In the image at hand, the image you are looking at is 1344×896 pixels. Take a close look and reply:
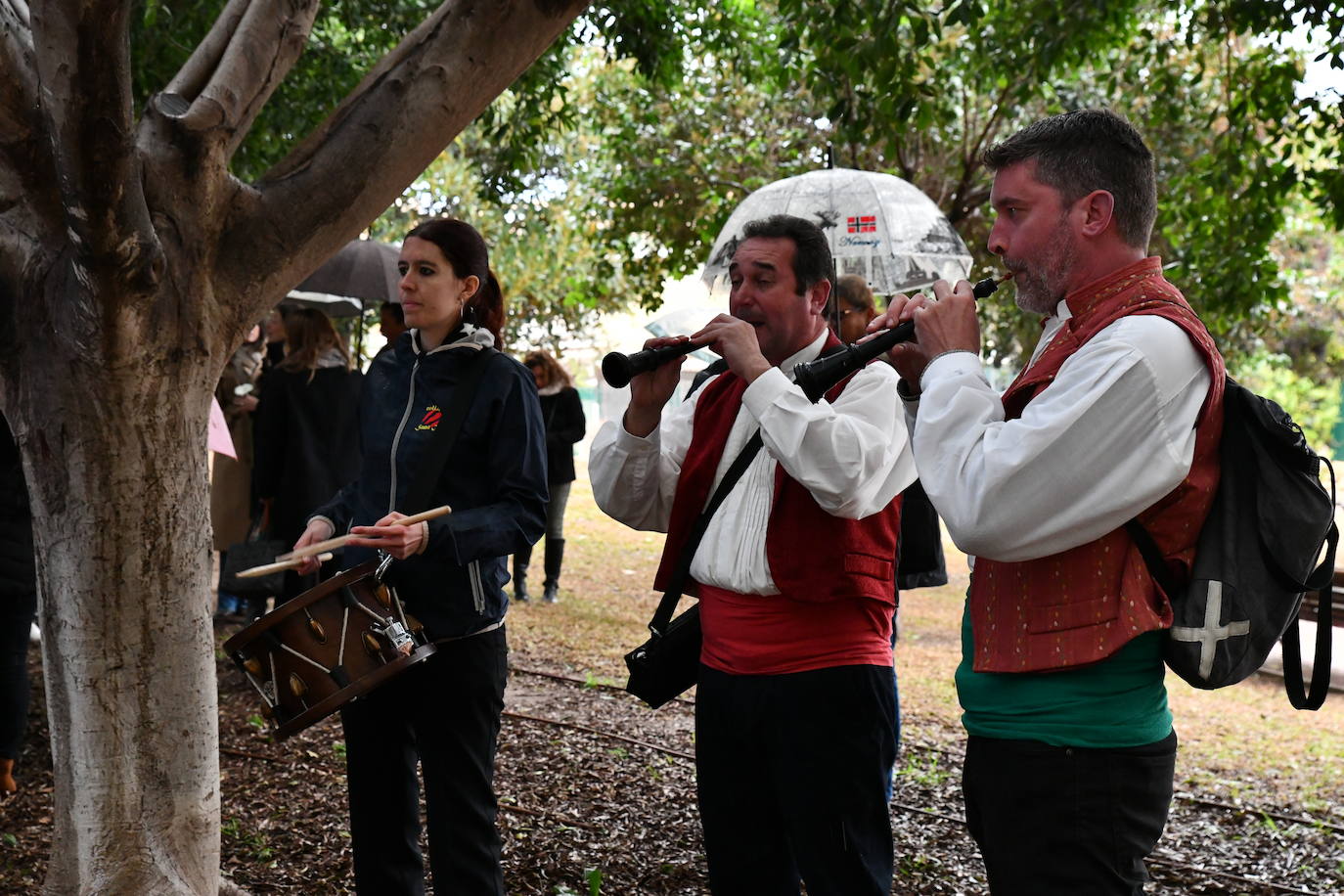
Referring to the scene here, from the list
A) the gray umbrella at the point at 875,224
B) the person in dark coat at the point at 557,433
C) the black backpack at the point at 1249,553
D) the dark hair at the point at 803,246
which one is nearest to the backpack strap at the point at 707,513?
the dark hair at the point at 803,246

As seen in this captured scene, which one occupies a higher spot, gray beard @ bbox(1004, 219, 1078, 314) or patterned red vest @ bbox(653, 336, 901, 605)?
gray beard @ bbox(1004, 219, 1078, 314)

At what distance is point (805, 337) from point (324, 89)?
620cm

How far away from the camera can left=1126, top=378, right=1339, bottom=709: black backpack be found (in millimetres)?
1826

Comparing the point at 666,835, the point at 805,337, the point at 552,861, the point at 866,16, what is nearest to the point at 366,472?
the point at 805,337

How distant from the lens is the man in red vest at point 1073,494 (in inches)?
72.0

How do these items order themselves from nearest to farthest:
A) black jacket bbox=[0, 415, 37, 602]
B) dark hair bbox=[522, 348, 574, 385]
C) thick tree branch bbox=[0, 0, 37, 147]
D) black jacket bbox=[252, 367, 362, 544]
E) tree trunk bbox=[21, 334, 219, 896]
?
thick tree branch bbox=[0, 0, 37, 147] < tree trunk bbox=[21, 334, 219, 896] < black jacket bbox=[0, 415, 37, 602] < black jacket bbox=[252, 367, 362, 544] < dark hair bbox=[522, 348, 574, 385]

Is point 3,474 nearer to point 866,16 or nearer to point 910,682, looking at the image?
point 866,16

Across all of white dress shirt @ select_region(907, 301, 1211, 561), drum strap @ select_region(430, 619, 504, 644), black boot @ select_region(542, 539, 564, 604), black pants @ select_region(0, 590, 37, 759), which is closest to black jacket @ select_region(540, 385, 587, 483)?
black boot @ select_region(542, 539, 564, 604)

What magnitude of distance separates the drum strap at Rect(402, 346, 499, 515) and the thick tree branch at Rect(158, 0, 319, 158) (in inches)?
32.1

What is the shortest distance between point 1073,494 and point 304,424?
17.5 feet

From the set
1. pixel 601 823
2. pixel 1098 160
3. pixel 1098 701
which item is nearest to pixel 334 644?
pixel 1098 701

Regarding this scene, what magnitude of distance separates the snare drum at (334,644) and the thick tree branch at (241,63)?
3.68 ft

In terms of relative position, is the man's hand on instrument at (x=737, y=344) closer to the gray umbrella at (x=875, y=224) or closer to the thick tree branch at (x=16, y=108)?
the thick tree branch at (x=16, y=108)

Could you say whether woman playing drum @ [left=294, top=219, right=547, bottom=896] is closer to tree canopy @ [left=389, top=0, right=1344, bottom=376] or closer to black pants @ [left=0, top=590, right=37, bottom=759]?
black pants @ [left=0, top=590, right=37, bottom=759]
